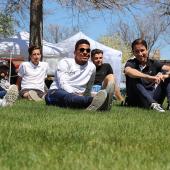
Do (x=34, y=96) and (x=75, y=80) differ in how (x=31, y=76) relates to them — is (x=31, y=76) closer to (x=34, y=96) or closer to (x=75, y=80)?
(x=34, y=96)

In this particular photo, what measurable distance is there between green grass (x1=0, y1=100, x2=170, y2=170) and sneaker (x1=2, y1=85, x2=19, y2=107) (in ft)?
5.72

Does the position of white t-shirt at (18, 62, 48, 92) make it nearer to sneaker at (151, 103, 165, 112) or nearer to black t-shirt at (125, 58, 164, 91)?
black t-shirt at (125, 58, 164, 91)

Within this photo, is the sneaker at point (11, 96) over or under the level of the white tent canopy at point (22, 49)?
under

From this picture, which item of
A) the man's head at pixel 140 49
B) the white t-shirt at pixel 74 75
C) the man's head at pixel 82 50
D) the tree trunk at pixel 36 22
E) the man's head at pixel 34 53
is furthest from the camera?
the tree trunk at pixel 36 22

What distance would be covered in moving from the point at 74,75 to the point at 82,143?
3.77 m

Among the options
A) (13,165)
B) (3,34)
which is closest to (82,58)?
(13,165)

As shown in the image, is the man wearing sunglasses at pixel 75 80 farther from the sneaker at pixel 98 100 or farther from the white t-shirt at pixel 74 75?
the sneaker at pixel 98 100

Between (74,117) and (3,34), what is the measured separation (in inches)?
1032

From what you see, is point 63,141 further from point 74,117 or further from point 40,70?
point 40,70

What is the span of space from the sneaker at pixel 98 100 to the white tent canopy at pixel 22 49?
1160 centimetres

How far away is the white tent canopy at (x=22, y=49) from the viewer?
18859 mm

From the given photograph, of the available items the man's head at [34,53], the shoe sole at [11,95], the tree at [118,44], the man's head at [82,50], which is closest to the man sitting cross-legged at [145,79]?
the man's head at [82,50]

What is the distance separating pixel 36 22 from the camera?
1788 centimetres

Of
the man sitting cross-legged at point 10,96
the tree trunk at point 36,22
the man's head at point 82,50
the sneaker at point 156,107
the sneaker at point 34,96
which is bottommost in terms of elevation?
the sneaker at point 34,96
